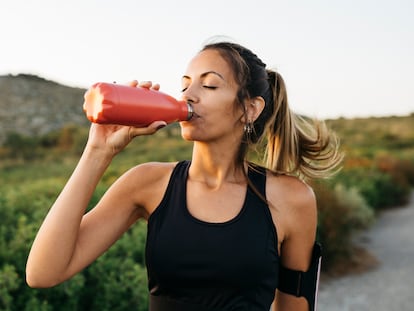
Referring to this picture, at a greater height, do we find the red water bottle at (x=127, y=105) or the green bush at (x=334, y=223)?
the red water bottle at (x=127, y=105)

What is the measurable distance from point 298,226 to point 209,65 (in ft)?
2.44

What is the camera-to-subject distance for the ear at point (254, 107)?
→ 2.29 metres

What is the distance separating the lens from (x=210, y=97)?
2076mm

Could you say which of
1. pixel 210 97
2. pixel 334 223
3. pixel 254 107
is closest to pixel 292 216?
pixel 254 107

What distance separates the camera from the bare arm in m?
2.22

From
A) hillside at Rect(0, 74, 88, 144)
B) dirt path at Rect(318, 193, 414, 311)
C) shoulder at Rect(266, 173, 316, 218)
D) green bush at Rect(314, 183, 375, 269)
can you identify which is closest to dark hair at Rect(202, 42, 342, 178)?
shoulder at Rect(266, 173, 316, 218)

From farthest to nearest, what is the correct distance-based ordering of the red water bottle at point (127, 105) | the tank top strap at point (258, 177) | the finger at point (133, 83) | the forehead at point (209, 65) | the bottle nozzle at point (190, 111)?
1. the tank top strap at point (258, 177)
2. the forehead at point (209, 65)
3. the bottle nozzle at point (190, 111)
4. the finger at point (133, 83)
5. the red water bottle at point (127, 105)

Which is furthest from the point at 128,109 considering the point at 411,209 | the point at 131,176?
the point at 411,209

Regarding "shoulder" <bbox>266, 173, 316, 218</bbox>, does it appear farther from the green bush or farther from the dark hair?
the green bush

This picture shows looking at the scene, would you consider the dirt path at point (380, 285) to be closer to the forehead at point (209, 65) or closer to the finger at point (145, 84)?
the forehead at point (209, 65)

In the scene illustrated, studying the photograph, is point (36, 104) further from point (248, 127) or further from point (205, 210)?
point (205, 210)

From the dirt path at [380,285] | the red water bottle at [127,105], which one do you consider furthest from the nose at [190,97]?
the dirt path at [380,285]

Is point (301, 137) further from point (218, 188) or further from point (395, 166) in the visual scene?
point (395, 166)

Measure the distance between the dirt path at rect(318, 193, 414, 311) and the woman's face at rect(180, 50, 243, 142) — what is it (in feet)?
17.7
